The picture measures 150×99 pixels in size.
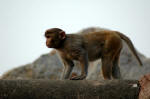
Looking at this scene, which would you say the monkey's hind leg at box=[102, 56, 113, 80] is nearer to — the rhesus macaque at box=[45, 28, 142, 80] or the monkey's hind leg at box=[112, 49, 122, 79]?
the rhesus macaque at box=[45, 28, 142, 80]

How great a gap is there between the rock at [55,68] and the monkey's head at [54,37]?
5862 millimetres

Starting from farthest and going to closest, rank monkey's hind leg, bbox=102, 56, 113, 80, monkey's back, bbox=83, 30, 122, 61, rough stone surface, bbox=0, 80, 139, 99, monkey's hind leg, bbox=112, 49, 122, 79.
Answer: monkey's hind leg, bbox=112, 49, 122, 79 → monkey's back, bbox=83, 30, 122, 61 → monkey's hind leg, bbox=102, 56, 113, 80 → rough stone surface, bbox=0, 80, 139, 99

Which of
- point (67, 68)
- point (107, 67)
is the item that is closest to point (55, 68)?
point (67, 68)

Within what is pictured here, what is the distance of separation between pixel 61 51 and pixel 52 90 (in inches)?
122

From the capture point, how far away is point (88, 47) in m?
7.95

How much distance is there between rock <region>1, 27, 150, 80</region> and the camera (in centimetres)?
1336

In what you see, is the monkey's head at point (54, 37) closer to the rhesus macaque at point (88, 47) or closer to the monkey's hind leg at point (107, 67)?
the rhesus macaque at point (88, 47)

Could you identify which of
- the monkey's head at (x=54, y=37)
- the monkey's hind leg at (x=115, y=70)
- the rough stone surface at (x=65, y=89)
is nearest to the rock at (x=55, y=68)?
the monkey's hind leg at (x=115, y=70)

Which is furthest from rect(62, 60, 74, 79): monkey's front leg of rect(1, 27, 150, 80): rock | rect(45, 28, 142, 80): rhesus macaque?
rect(1, 27, 150, 80): rock

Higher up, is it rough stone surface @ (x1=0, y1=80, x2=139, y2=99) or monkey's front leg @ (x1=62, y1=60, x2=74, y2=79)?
rough stone surface @ (x1=0, y1=80, x2=139, y2=99)

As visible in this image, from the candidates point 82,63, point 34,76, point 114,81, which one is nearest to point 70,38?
point 82,63

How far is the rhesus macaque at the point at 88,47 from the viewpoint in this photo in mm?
7559

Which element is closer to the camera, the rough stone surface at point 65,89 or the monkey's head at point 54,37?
the rough stone surface at point 65,89

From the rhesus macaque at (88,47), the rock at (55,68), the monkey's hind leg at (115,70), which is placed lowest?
the rock at (55,68)
